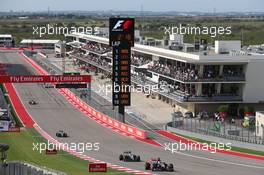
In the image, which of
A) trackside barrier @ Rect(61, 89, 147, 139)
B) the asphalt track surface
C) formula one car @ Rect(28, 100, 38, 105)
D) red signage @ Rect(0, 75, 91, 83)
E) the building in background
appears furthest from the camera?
the building in background

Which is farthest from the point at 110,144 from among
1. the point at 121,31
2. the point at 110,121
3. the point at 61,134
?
the point at 121,31

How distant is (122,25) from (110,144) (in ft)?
34.7

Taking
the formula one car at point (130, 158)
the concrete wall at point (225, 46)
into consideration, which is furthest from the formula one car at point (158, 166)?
the concrete wall at point (225, 46)

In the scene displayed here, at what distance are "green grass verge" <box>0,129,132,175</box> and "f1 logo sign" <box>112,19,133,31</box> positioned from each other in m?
10.4

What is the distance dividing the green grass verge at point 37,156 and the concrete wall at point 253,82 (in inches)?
841

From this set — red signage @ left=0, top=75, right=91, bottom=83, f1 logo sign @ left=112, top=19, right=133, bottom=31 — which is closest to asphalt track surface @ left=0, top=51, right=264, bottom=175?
red signage @ left=0, top=75, right=91, bottom=83

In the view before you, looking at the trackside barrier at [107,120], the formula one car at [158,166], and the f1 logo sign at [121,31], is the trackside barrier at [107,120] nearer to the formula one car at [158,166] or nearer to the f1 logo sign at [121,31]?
the f1 logo sign at [121,31]

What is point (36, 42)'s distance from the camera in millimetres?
180750

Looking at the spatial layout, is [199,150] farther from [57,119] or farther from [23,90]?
[23,90]

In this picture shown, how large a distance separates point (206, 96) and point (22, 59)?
7665cm

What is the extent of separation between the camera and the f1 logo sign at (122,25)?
55.4m

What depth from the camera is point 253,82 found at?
6512 centimetres

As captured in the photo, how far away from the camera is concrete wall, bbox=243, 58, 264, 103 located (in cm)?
6474

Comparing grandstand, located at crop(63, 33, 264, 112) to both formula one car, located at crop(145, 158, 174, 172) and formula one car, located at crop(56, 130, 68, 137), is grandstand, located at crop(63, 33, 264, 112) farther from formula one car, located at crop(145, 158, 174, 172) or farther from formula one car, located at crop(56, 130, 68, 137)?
formula one car, located at crop(145, 158, 174, 172)
